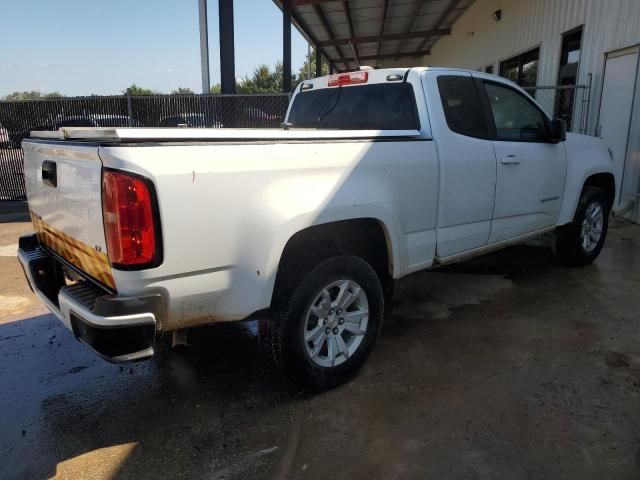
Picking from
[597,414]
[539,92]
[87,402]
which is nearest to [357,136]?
[597,414]

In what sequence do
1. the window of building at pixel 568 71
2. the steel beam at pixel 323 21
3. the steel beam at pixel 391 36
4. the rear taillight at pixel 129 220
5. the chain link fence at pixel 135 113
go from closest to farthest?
1. the rear taillight at pixel 129 220
2. the chain link fence at pixel 135 113
3. the window of building at pixel 568 71
4. the steel beam at pixel 323 21
5. the steel beam at pixel 391 36

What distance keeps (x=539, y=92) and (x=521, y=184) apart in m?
8.67

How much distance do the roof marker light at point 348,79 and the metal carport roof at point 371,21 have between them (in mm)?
9255

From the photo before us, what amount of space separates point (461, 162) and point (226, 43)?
8.16 m

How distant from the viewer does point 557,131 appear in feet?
14.9

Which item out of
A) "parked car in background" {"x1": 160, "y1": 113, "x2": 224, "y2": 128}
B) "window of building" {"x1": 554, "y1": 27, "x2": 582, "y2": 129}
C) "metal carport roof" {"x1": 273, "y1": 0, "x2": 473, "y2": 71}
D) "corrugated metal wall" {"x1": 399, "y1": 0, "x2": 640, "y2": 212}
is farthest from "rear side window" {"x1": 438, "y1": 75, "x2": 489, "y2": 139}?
"metal carport roof" {"x1": 273, "y1": 0, "x2": 473, "y2": 71}

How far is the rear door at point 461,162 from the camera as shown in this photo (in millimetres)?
3559

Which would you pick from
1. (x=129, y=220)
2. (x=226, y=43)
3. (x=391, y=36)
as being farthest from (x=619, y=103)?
(x=391, y=36)

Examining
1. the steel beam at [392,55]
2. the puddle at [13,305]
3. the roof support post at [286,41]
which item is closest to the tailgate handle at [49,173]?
the puddle at [13,305]

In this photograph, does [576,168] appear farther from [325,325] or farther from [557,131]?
[325,325]

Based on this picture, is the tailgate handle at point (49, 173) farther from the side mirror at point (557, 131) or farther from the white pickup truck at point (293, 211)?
the side mirror at point (557, 131)

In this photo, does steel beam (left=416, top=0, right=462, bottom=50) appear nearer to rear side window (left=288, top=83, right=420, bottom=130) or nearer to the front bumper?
rear side window (left=288, top=83, right=420, bottom=130)

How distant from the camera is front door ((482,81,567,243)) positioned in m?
4.11

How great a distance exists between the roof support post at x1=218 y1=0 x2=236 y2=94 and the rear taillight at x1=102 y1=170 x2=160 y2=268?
8.97 metres
